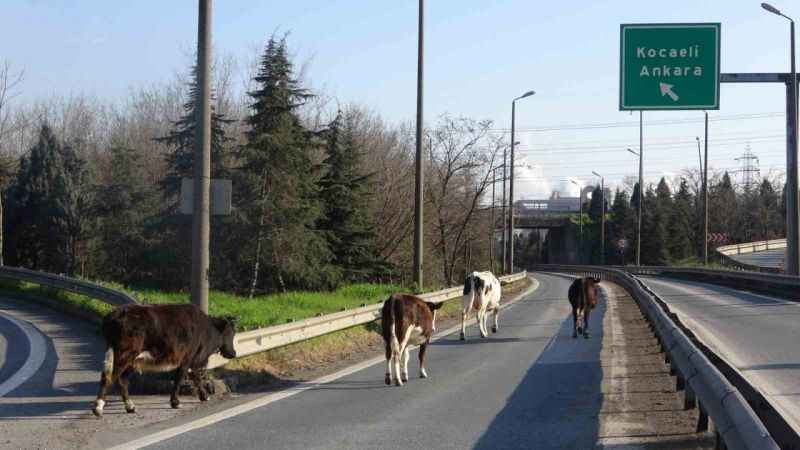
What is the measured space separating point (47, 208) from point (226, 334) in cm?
3396

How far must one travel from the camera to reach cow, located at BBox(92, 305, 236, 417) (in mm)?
9469

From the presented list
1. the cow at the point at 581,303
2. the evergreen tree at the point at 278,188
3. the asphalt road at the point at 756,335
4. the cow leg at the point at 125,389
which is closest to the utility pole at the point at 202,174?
the cow leg at the point at 125,389

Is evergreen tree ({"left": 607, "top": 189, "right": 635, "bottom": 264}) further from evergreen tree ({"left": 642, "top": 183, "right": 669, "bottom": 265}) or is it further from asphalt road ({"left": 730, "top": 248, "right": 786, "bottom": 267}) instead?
asphalt road ({"left": 730, "top": 248, "right": 786, "bottom": 267})

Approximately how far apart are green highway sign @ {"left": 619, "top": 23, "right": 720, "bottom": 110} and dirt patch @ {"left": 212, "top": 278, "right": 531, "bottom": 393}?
9.63 meters

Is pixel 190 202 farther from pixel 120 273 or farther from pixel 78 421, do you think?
pixel 120 273

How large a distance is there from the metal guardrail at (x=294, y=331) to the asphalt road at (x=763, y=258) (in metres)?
58.2

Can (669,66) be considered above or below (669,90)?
above

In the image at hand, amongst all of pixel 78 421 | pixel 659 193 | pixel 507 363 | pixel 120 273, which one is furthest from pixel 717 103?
pixel 659 193

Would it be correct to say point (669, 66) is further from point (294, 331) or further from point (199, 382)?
point (199, 382)

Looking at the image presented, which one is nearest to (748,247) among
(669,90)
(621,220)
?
(621,220)

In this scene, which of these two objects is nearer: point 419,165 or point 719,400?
point 719,400

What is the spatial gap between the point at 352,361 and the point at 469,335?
5120mm

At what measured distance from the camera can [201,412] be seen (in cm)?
1009

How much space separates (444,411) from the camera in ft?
33.7
